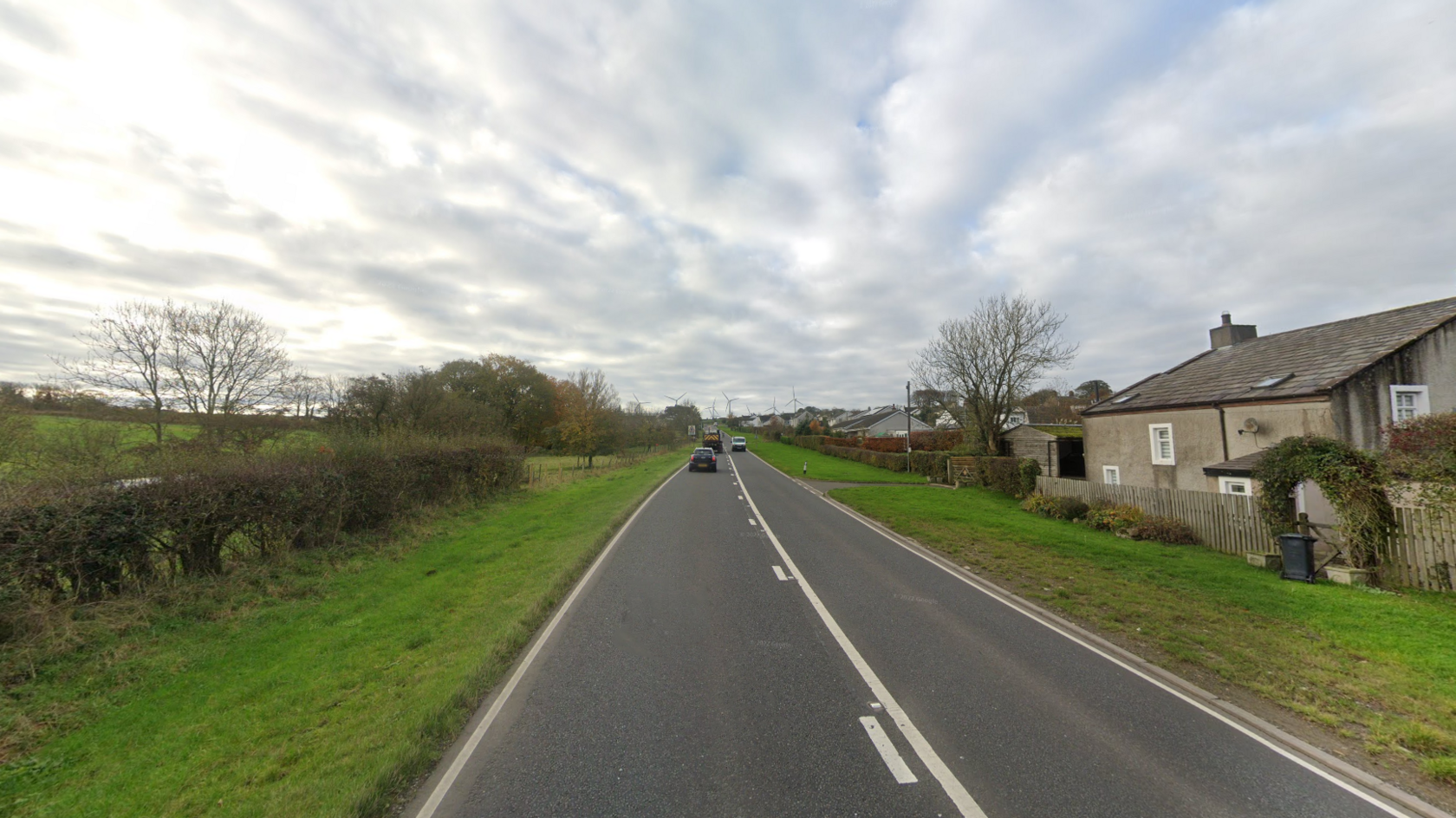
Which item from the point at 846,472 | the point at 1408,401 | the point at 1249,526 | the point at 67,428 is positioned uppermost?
the point at 1408,401

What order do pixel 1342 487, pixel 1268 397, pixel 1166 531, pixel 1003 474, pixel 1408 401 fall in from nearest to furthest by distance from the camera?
pixel 1342 487, pixel 1166 531, pixel 1408 401, pixel 1268 397, pixel 1003 474

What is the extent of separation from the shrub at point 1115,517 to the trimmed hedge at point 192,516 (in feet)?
64.7

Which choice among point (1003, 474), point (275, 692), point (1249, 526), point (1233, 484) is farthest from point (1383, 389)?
point (275, 692)

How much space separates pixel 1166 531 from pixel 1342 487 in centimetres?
440

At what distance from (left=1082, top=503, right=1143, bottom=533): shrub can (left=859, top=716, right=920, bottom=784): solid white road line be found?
1409 cm

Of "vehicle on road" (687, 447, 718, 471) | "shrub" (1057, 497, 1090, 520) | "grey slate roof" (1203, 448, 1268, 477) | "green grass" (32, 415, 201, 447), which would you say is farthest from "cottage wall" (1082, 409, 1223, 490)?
"green grass" (32, 415, 201, 447)

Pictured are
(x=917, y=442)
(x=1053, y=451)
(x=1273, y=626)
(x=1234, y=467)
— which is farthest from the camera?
(x=917, y=442)

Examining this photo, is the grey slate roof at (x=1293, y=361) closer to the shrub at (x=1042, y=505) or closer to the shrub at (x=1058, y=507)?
the shrub at (x=1058, y=507)

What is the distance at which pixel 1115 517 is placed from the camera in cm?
1545

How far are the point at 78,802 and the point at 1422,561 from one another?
16980mm

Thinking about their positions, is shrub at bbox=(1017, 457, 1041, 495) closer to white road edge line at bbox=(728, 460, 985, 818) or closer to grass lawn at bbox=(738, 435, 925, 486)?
grass lawn at bbox=(738, 435, 925, 486)

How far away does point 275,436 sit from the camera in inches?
528

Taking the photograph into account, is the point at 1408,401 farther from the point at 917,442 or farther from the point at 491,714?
the point at 917,442

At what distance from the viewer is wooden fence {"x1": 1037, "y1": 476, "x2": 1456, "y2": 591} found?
28.6ft
